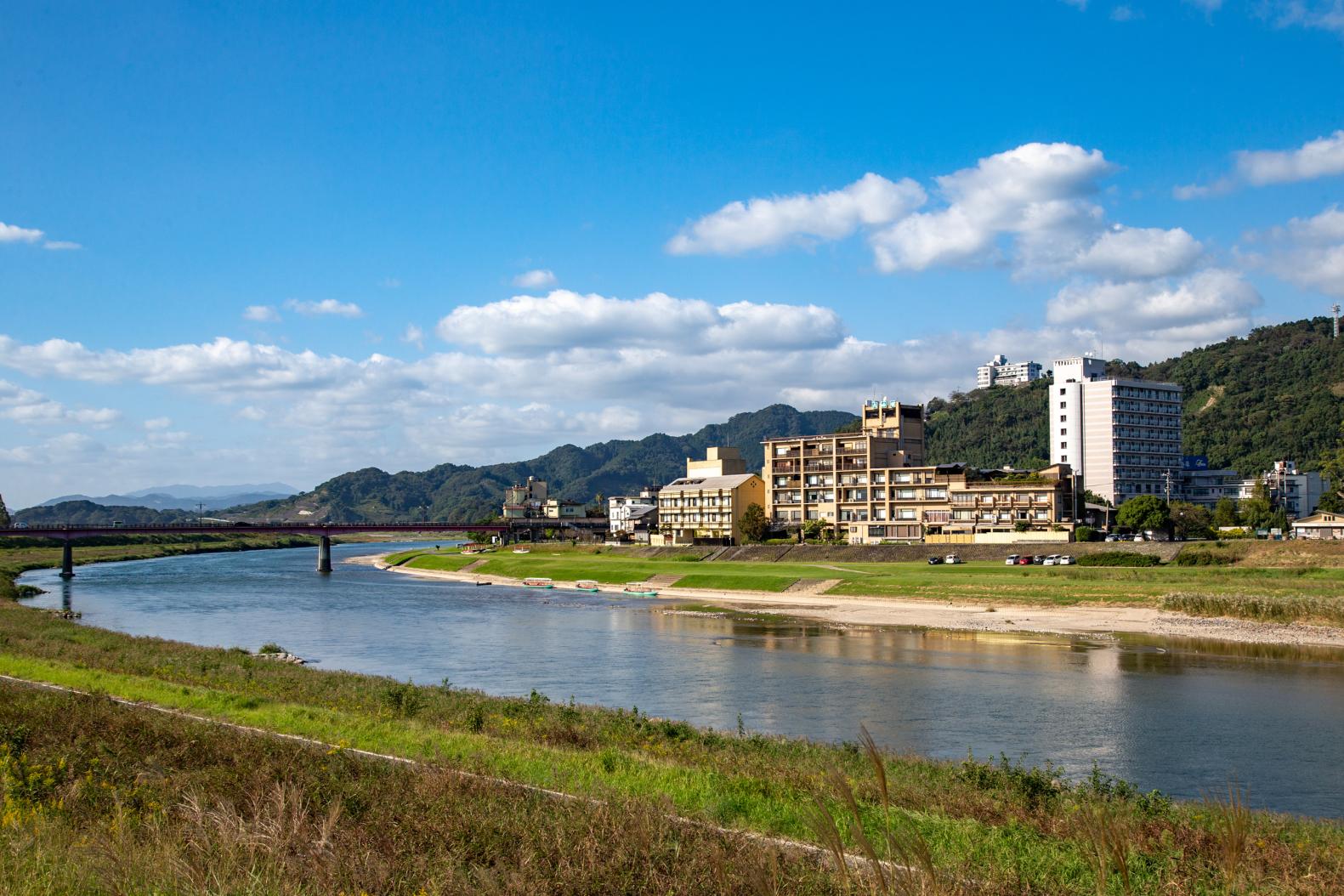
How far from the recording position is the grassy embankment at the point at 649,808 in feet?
31.7

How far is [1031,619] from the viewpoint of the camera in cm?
5791

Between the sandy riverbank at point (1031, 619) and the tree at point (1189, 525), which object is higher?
the tree at point (1189, 525)

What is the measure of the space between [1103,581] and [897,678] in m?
36.3

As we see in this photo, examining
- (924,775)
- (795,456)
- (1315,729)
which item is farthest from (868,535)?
(924,775)

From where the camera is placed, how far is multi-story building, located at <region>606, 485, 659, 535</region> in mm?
151375

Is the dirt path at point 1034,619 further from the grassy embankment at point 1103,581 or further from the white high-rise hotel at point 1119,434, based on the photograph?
the white high-rise hotel at point 1119,434

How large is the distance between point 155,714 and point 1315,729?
29.7 m

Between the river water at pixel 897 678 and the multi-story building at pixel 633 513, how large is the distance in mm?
76192

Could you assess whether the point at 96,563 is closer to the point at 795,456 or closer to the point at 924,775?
the point at 795,456

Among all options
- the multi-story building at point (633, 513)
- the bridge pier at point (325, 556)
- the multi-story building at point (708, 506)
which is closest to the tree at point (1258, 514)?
the multi-story building at point (708, 506)

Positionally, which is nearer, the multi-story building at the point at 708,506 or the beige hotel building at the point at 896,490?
the beige hotel building at the point at 896,490

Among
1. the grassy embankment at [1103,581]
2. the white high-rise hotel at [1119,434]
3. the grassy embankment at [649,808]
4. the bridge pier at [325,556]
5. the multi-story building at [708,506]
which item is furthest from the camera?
the white high-rise hotel at [1119,434]

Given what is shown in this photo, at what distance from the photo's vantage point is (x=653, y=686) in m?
37.0

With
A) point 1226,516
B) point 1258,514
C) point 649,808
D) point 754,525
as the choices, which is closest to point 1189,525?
point 1258,514
